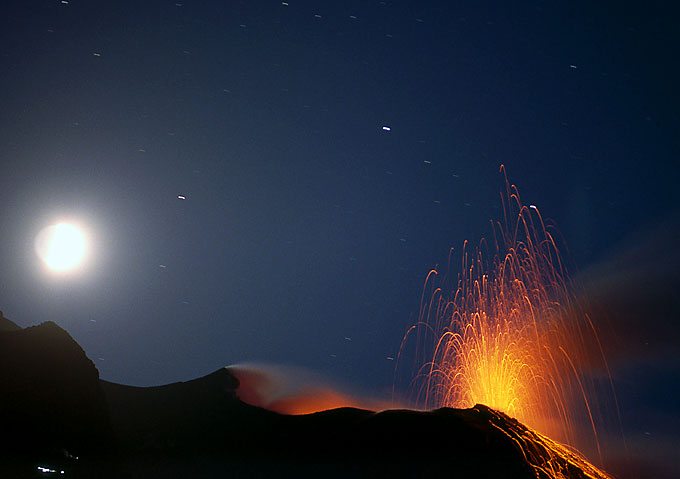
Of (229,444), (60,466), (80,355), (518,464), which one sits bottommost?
(229,444)

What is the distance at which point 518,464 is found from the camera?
110ft

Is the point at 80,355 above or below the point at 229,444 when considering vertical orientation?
above

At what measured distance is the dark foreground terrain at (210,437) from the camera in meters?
25.8

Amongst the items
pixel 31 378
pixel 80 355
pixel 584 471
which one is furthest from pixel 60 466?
pixel 584 471

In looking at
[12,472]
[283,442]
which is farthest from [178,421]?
[12,472]

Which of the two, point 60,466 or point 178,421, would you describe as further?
point 178,421

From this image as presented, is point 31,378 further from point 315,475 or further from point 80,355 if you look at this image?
point 315,475

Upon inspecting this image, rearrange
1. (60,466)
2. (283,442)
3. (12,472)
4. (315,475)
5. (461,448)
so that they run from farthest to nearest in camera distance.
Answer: (283,442) < (461,448) < (315,475) < (60,466) < (12,472)

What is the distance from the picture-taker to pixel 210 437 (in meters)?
61.2

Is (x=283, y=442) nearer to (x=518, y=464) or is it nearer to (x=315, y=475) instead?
(x=315, y=475)

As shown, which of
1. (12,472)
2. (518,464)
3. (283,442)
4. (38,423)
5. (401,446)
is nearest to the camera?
(12,472)

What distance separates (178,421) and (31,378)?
4328 centimetres

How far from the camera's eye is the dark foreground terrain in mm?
25791

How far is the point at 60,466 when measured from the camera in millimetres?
23750
